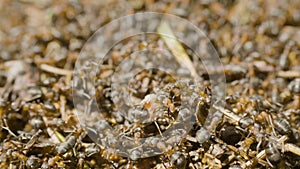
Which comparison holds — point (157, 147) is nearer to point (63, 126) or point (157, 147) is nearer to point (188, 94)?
point (188, 94)

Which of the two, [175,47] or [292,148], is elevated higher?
[175,47]

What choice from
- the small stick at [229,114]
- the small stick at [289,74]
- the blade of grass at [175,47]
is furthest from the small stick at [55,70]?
the small stick at [289,74]

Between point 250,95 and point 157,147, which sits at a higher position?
point 250,95

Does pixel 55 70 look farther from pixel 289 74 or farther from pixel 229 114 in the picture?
pixel 289 74

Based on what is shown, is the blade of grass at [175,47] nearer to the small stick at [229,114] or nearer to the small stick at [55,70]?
the small stick at [229,114]

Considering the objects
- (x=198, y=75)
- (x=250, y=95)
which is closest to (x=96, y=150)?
(x=198, y=75)

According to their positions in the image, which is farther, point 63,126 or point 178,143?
point 63,126

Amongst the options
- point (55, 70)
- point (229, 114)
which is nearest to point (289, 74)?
point (229, 114)

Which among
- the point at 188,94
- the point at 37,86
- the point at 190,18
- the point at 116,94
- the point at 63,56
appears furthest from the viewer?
the point at 190,18
